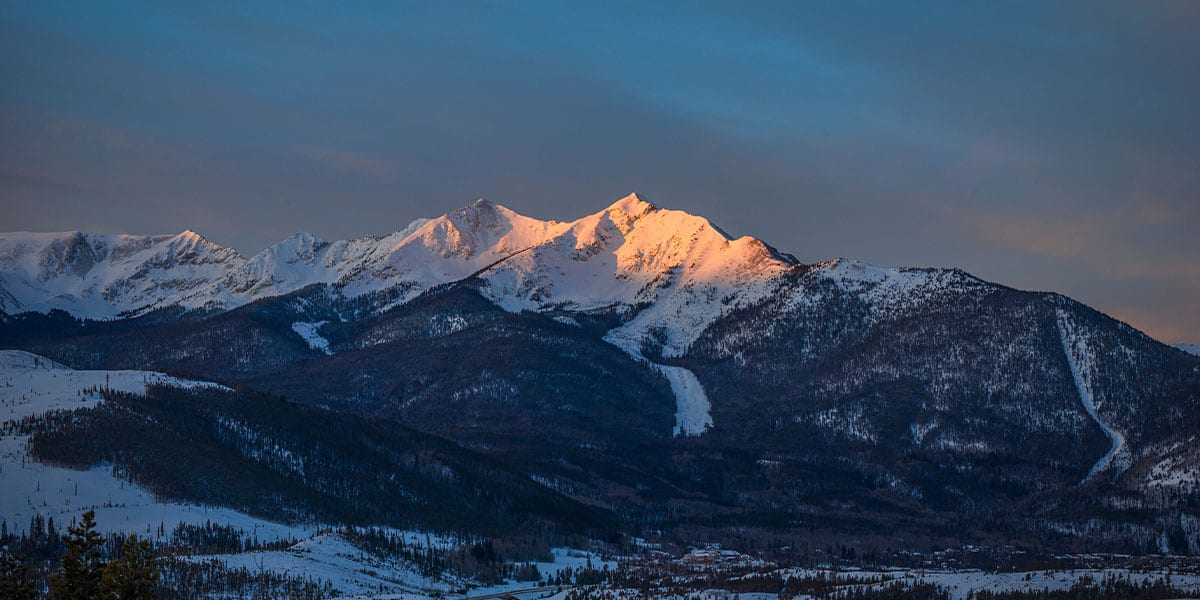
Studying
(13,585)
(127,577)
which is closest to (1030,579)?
(127,577)

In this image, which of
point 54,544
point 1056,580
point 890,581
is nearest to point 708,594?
point 890,581

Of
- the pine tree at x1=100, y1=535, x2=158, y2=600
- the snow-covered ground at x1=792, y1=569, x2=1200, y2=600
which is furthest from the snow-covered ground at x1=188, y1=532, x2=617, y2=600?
the pine tree at x1=100, y1=535, x2=158, y2=600

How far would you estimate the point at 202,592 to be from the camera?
164500 millimetres

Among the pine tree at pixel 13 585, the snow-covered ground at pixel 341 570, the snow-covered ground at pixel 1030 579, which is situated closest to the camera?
the pine tree at pixel 13 585

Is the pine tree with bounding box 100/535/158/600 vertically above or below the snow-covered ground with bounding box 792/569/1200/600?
above

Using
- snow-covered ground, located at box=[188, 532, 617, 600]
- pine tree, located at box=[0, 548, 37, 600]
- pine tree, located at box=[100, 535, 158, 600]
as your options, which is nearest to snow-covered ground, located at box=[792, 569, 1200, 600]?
snow-covered ground, located at box=[188, 532, 617, 600]

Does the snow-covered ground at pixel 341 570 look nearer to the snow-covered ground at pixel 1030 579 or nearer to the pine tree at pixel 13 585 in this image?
the snow-covered ground at pixel 1030 579

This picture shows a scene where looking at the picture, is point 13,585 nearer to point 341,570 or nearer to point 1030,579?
point 341,570

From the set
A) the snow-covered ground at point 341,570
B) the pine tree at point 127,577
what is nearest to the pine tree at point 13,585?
the pine tree at point 127,577

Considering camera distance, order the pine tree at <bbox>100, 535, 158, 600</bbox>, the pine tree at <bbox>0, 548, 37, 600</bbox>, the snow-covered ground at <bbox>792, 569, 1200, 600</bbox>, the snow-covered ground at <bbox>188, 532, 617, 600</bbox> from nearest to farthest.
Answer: the pine tree at <bbox>100, 535, 158, 600</bbox> < the pine tree at <bbox>0, 548, 37, 600</bbox> < the snow-covered ground at <bbox>792, 569, 1200, 600</bbox> < the snow-covered ground at <bbox>188, 532, 617, 600</bbox>

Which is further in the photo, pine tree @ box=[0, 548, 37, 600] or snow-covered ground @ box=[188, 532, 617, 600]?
snow-covered ground @ box=[188, 532, 617, 600]

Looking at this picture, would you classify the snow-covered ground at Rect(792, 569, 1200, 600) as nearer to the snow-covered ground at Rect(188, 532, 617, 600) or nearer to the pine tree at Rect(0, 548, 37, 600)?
the snow-covered ground at Rect(188, 532, 617, 600)

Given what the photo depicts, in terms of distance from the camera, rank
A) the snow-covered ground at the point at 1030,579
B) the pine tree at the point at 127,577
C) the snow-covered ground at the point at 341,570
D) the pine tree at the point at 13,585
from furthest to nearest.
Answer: the snow-covered ground at the point at 341,570 → the snow-covered ground at the point at 1030,579 → the pine tree at the point at 13,585 → the pine tree at the point at 127,577

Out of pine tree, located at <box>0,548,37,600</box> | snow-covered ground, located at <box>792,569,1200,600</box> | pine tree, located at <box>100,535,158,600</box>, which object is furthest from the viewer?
snow-covered ground, located at <box>792,569,1200,600</box>
